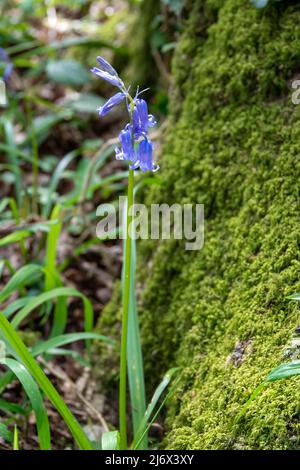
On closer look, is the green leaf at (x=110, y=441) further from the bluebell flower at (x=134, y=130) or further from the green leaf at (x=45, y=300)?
the bluebell flower at (x=134, y=130)

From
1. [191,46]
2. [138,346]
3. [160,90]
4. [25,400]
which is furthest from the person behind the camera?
[160,90]

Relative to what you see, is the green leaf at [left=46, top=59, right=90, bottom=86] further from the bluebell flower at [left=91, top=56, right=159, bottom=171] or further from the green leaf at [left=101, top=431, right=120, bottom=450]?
the green leaf at [left=101, top=431, right=120, bottom=450]

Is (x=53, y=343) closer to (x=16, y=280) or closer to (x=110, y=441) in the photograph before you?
(x=16, y=280)

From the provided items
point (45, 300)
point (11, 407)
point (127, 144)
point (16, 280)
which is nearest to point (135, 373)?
point (11, 407)

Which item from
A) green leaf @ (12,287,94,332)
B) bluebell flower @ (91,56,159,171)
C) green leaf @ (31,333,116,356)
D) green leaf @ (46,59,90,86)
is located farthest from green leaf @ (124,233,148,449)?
green leaf @ (46,59,90,86)
